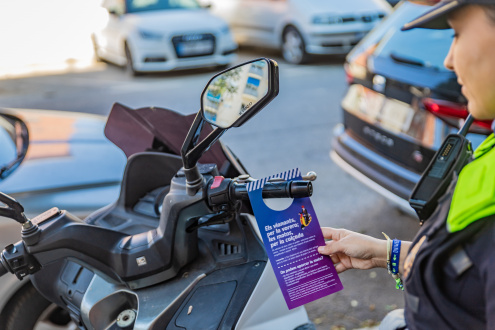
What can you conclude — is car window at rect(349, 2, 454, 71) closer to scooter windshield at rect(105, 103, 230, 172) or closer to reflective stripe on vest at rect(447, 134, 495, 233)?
scooter windshield at rect(105, 103, 230, 172)

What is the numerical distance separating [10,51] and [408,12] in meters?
12.2

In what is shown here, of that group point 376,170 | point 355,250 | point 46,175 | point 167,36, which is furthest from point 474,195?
point 167,36

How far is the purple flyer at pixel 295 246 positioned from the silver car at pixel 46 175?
1.41 metres

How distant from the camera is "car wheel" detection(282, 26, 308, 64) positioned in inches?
392

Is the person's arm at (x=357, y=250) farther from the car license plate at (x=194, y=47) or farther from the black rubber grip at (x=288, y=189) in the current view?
the car license plate at (x=194, y=47)

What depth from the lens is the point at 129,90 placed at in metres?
8.95

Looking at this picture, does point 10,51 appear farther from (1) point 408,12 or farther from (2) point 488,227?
(2) point 488,227

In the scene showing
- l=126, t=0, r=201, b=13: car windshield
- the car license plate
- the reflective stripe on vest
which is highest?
the reflective stripe on vest

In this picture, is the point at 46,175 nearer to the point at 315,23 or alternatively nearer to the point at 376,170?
the point at 376,170

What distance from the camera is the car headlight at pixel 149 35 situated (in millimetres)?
9219

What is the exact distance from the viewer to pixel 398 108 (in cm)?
360

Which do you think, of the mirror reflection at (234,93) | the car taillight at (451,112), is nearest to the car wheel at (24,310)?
the mirror reflection at (234,93)

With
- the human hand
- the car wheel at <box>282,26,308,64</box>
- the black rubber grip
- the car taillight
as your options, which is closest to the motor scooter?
the black rubber grip

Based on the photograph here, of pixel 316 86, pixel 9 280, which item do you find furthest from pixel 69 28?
pixel 9 280
